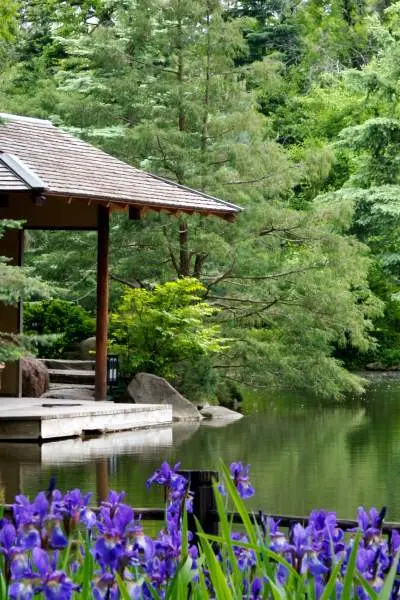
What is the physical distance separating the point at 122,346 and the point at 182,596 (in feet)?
Result: 52.3

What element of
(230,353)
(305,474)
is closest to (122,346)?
(230,353)

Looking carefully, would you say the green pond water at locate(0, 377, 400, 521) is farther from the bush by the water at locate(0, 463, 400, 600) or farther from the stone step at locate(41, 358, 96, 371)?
Answer: the bush by the water at locate(0, 463, 400, 600)

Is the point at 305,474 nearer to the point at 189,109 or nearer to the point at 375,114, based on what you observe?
the point at 189,109

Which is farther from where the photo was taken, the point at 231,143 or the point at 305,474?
the point at 231,143

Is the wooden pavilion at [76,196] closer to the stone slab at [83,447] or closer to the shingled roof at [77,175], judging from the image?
the shingled roof at [77,175]

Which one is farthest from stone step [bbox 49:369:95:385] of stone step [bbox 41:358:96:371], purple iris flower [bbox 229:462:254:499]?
purple iris flower [bbox 229:462:254:499]

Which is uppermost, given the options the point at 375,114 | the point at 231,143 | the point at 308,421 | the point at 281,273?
the point at 375,114

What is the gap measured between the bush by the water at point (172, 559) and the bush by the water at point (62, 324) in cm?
1818

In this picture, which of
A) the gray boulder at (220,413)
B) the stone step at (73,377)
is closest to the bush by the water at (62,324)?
the stone step at (73,377)

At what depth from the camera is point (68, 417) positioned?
14586mm

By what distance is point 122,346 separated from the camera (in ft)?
60.5

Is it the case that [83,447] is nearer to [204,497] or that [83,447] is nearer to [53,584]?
[204,497]

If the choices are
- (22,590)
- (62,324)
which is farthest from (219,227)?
(22,590)

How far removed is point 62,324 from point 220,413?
410 cm
